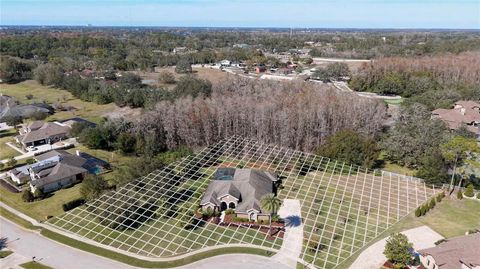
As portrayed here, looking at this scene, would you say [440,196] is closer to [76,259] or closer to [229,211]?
[229,211]

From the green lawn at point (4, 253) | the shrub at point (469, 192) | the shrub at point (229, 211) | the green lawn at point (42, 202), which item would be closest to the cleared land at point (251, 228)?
the shrub at point (229, 211)

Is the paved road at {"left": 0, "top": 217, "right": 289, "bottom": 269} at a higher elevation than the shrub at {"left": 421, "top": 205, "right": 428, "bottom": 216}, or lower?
lower

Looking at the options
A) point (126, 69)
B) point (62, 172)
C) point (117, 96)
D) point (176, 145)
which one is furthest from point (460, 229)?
point (126, 69)

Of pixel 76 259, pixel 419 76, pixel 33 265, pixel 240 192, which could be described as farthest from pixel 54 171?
pixel 419 76

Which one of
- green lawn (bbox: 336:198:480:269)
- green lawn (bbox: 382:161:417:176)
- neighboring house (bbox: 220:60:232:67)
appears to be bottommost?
green lawn (bbox: 336:198:480:269)

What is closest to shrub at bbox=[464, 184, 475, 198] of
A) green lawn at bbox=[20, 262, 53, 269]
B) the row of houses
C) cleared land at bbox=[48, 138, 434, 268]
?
cleared land at bbox=[48, 138, 434, 268]

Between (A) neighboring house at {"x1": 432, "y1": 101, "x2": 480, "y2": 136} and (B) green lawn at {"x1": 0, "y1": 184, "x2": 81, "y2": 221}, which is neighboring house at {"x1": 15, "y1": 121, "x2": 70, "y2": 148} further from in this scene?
(A) neighboring house at {"x1": 432, "y1": 101, "x2": 480, "y2": 136}
